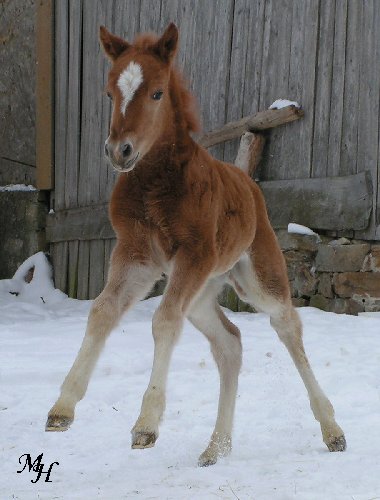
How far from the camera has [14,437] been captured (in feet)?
14.8

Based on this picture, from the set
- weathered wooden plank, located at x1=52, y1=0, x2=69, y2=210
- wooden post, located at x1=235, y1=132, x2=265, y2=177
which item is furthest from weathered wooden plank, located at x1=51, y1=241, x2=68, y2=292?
wooden post, located at x1=235, y1=132, x2=265, y2=177

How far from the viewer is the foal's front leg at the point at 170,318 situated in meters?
2.98

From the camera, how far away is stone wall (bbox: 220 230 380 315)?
6664mm

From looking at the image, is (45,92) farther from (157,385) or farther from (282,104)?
(157,385)

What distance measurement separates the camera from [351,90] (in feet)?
22.6

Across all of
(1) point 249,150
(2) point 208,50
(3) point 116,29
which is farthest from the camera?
(3) point 116,29

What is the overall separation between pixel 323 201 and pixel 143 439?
456cm

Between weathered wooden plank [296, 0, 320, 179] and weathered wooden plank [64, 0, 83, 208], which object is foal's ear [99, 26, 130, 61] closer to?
weathered wooden plank [296, 0, 320, 179]

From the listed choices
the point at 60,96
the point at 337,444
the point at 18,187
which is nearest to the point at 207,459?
the point at 337,444

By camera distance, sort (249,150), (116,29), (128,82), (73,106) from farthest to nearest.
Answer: (73,106) → (116,29) → (249,150) → (128,82)

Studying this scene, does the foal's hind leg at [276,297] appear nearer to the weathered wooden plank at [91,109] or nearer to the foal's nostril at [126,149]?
the foal's nostril at [126,149]

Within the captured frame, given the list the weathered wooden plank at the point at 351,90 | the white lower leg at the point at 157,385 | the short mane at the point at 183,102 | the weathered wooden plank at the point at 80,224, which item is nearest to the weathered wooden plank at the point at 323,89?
the weathered wooden plank at the point at 351,90

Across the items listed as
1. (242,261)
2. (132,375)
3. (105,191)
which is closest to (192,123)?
(242,261)

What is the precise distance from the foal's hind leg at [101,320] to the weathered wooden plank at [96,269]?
6046 mm
